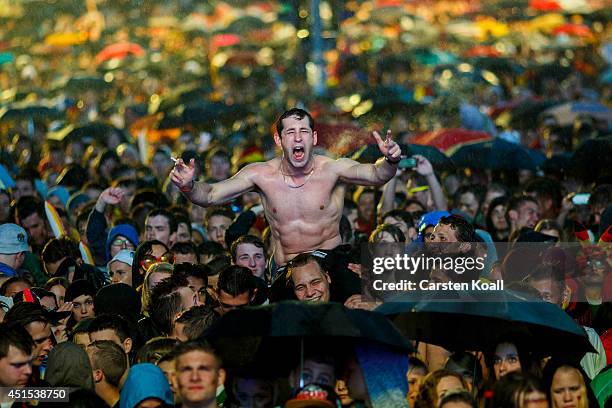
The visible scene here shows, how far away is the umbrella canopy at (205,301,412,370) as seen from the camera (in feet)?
27.5

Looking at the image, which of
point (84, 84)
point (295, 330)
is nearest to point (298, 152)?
point (295, 330)

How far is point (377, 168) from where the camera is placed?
11414 mm

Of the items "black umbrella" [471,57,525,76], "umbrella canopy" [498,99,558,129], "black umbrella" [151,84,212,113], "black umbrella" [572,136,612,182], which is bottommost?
"black umbrella" [572,136,612,182]

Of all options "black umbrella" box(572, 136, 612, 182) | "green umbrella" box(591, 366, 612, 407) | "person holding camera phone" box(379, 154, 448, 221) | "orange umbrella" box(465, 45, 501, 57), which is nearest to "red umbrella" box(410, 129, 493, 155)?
"black umbrella" box(572, 136, 612, 182)

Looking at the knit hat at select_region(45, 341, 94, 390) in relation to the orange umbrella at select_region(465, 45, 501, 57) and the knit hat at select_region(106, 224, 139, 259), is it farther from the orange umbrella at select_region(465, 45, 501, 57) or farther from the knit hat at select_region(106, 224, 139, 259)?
the orange umbrella at select_region(465, 45, 501, 57)

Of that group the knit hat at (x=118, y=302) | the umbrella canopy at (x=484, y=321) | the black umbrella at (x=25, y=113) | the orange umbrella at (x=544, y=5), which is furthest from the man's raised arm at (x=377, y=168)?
the orange umbrella at (x=544, y=5)

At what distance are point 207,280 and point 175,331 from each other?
5.01ft

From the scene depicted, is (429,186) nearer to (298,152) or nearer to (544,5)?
(298,152)

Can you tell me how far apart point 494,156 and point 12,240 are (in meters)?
6.84

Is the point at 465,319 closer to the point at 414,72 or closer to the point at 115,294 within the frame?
the point at 115,294

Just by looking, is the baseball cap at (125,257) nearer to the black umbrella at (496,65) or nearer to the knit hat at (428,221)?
the knit hat at (428,221)

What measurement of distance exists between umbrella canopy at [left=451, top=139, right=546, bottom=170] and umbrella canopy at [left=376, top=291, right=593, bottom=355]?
8852 millimetres

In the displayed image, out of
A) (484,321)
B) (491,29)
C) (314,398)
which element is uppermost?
(491,29)

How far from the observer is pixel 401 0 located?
158 ft
